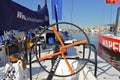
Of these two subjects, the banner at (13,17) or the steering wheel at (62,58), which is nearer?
the banner at (13,17)

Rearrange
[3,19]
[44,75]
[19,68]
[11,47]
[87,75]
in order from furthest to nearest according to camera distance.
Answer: [11,47] < [44,75] < [87,75] < [19,68] < [3,19]

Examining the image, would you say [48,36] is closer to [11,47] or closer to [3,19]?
[11,47]

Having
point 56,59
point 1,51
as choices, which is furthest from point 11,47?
point 56,59

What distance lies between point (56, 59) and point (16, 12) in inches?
38.8

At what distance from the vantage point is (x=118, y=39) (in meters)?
13.7

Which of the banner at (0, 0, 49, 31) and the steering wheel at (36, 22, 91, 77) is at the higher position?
the banner at (0, 0, 49, 31)

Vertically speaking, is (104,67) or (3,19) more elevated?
(3,19)

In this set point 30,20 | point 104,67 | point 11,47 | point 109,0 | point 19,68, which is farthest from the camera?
point 109,0

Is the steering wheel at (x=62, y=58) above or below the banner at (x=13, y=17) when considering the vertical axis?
below

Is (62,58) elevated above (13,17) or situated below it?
below

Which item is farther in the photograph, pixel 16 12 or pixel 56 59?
pixel 56 59

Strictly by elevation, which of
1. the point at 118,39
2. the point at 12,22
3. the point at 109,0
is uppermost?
the point at 109,0

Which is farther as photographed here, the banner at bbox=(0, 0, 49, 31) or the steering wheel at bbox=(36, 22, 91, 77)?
the steering wheel at bbox=(36, 22, 91, 77)

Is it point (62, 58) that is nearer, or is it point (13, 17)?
point (13, 17)
